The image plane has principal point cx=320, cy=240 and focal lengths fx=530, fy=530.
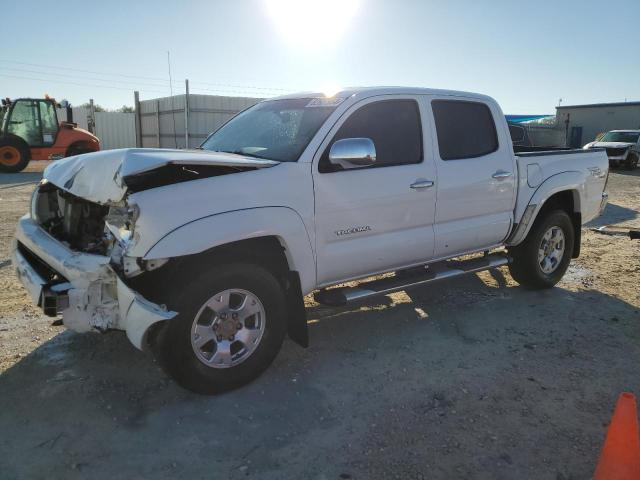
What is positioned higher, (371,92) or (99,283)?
(371,92)

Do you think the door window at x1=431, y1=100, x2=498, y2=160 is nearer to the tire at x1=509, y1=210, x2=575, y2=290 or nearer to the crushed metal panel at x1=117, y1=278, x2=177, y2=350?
the tire at x1=509, y1=210, x2=575, y2=290

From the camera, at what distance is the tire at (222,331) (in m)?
3.19

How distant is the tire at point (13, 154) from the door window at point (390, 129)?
681 inches

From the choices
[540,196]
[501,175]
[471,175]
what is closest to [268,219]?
[471,175]

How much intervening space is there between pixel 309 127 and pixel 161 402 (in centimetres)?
220

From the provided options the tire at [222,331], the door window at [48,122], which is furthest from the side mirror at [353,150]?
the door window at [48,122]

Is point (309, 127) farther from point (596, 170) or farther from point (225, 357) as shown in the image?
point (596, 170)

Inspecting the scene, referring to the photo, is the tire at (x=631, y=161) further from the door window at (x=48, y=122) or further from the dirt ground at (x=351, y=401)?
the door window at (x=48, y=122)

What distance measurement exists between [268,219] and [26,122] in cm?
1829

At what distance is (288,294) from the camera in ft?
12.3

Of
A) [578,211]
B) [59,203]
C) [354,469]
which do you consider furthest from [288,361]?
[578,211]

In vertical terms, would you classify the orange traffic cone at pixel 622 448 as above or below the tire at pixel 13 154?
below

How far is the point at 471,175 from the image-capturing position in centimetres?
474

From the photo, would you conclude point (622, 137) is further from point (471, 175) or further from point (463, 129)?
point (471, 175)
